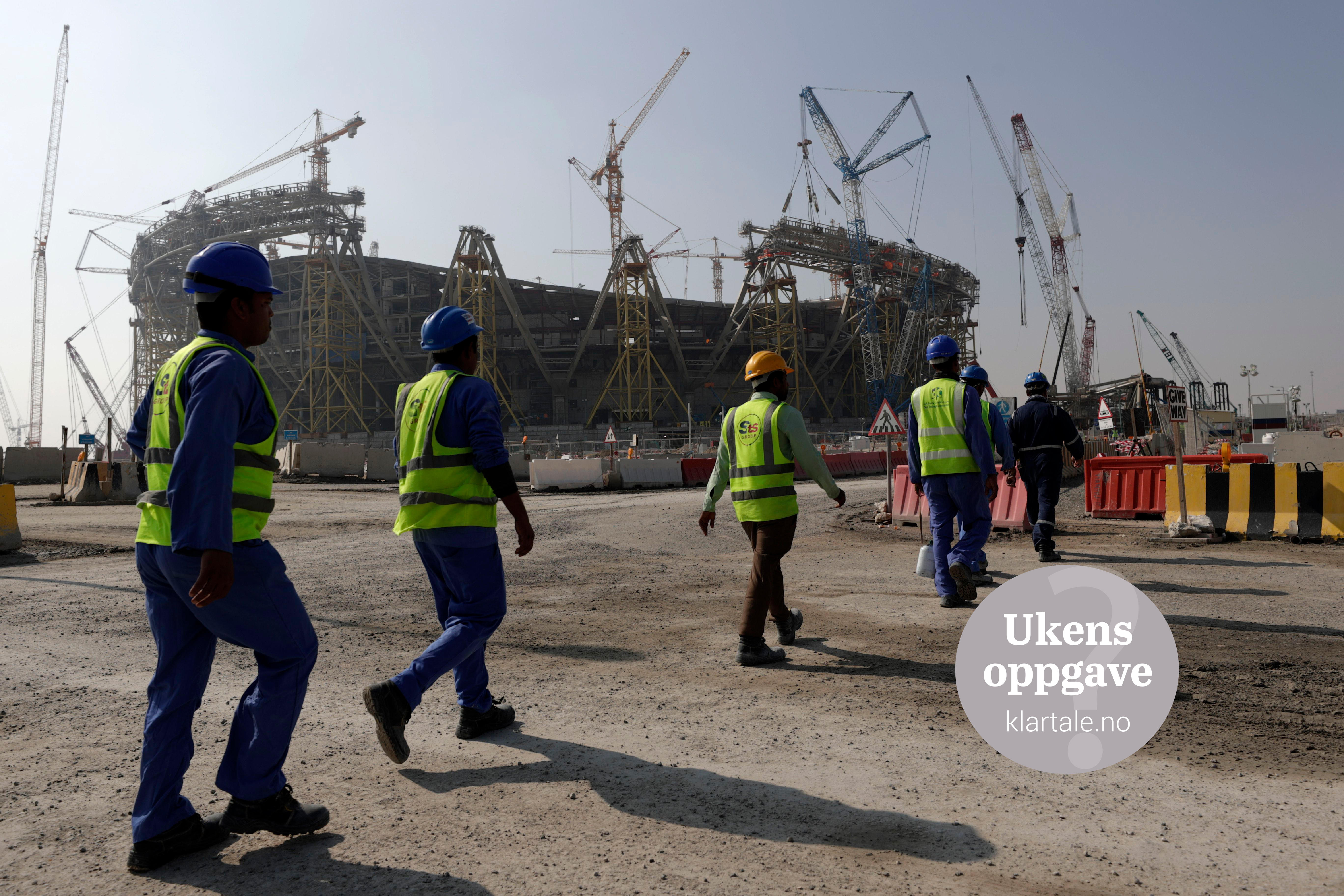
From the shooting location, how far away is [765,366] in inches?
188

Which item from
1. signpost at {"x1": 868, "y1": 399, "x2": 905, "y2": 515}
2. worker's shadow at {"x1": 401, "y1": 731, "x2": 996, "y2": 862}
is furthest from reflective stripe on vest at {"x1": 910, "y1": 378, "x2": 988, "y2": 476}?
signpost at {"x1": 868, "y1": 399, "x2": 905, "y2": 515}

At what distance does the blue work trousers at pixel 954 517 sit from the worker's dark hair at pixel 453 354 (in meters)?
3.82

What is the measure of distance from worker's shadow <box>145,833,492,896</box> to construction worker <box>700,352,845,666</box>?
249 centimetres

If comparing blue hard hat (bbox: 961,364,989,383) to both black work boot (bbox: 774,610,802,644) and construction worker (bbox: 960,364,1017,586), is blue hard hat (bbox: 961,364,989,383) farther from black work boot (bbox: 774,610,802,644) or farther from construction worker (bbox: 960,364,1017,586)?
black work boot (bbox: 774,610,802,644)

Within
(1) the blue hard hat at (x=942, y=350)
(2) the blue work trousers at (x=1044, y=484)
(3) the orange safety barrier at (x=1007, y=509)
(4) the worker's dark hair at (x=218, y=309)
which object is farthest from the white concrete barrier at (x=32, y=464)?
(4) the worker's dark hair at (x=218, y=309)

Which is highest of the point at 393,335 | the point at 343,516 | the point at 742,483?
the point at 393,335

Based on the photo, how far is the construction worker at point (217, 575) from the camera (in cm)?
227

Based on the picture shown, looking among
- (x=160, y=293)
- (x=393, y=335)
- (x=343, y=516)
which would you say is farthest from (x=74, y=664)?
(x=160, y=293)

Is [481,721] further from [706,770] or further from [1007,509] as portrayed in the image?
[1007,509]

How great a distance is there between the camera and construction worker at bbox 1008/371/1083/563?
26.7ft

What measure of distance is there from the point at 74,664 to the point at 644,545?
6.72 meters

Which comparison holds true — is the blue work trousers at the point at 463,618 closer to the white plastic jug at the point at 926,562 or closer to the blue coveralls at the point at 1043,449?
the white plastic jug at the point at 926,562

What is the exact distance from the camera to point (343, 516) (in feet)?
53.3

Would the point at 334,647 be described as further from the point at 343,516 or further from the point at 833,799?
the point at 343,516
